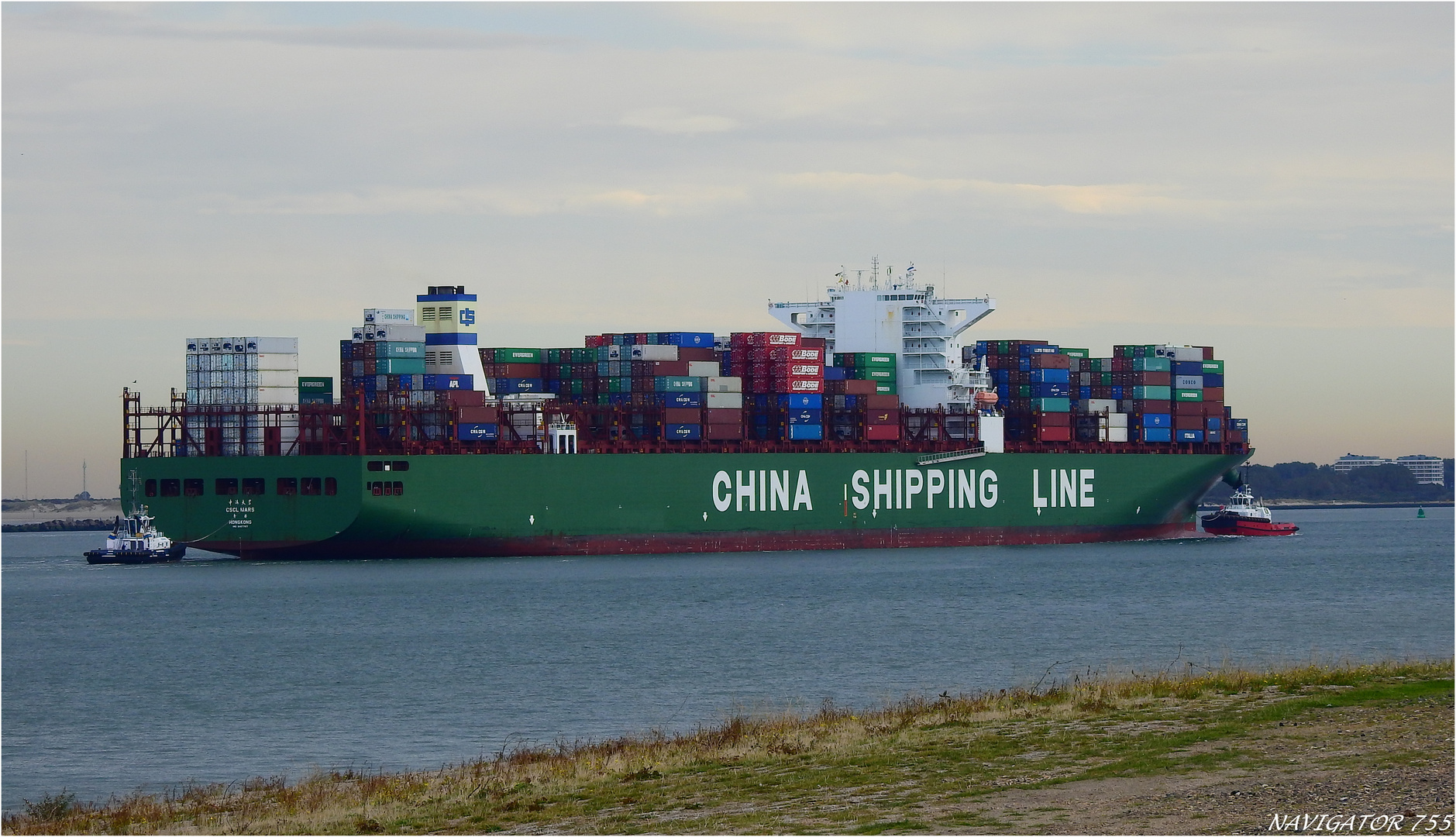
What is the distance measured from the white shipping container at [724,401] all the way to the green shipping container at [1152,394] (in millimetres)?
21659

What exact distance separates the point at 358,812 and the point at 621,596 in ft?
106

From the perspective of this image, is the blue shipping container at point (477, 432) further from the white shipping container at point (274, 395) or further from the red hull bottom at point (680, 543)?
the white shipping container at point (274, 395)

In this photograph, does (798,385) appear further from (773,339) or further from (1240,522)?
(1240,522)

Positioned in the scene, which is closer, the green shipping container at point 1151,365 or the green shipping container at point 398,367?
the green shipping container at point 398,367

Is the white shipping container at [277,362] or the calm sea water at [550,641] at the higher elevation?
the white shipping container at [277,362]

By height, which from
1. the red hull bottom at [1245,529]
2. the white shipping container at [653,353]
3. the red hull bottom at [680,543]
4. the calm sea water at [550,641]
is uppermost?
the white shipping container at [653,353]

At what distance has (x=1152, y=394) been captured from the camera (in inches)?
3236

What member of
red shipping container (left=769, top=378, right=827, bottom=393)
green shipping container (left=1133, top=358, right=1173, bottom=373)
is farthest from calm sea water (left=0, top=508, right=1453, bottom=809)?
green shipping container (left=1133, top=358, right=1173, bottom=373)

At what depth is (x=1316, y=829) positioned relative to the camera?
13.2m

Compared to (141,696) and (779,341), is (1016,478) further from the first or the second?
(141,696)

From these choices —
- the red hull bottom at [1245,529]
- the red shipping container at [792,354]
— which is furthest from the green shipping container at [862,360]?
the red hull bottom at [1245,529]

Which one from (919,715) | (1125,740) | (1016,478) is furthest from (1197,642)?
(1016,478)

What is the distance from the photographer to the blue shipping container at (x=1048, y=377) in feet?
261

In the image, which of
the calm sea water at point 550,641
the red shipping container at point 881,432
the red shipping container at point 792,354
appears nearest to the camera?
the calm sea water at point 550,641
